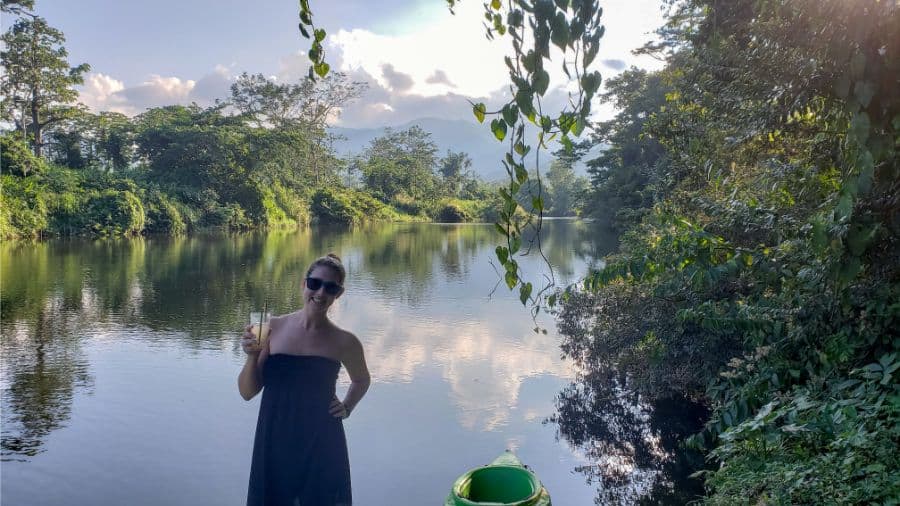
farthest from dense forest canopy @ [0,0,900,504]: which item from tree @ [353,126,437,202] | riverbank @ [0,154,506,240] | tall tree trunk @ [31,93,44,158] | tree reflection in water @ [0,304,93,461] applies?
tree @ [353,126,437,202]

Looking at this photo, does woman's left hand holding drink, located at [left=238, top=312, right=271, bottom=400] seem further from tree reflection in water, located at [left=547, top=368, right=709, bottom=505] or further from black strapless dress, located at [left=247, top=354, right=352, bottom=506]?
tree reflection in water, located at [left=547, top=368, right=709, bottom=505]

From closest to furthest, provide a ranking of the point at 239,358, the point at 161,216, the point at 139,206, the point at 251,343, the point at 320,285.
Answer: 1. the point at 251,343
2. the point at 320,285
3. the point at 239,358
4. the point at 139,206
5. the point at 161,216

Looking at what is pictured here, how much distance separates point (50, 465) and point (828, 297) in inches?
212

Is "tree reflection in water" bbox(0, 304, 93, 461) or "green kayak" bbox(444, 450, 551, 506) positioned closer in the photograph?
"green kayak" bbox(444, 450, 551, 506)

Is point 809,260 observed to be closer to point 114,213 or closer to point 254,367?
point 254,367

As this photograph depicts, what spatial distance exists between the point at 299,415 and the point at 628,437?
433 centimetres

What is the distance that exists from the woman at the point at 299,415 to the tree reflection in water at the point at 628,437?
119 inches

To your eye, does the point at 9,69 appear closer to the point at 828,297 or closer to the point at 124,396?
the point at 124,396

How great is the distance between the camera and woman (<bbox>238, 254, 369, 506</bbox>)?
2.24 metres

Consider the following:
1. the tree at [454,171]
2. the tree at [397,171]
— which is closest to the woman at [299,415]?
the tree at [397,171]

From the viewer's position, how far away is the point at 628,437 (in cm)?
575

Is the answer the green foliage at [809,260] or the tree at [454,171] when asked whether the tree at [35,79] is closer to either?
the green foliage at [809,260]

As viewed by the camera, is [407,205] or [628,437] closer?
[628,437]

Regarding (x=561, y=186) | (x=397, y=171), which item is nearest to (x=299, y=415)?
(x=397, y=171)
